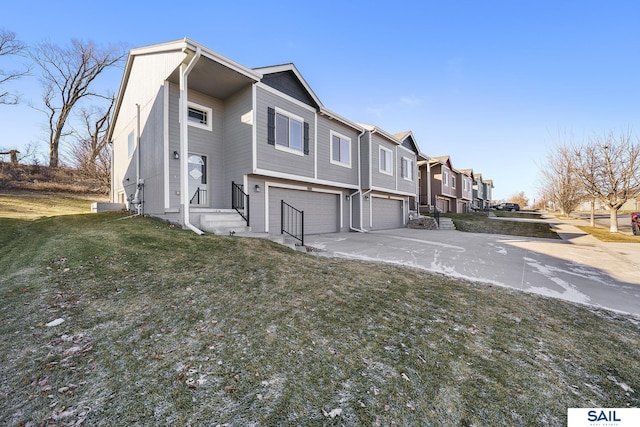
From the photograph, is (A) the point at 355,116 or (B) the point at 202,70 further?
(A) the point at 355,116

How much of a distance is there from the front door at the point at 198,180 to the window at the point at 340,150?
550 cm

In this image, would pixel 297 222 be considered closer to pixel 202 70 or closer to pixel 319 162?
pixel 319 162

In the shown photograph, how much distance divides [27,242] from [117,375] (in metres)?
6.99

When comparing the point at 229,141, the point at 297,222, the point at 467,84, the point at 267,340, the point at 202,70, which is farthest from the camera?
the point at 467,84

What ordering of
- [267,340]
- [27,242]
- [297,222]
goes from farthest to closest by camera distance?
[297,222] < [27,242] < [267,340]

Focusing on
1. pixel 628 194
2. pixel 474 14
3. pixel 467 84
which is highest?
pixel 474 14

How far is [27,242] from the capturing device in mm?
6418

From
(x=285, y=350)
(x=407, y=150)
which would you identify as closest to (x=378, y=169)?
(x=407, y=150)

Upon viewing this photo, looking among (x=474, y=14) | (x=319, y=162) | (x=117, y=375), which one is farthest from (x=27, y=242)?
(x=474, y=14)

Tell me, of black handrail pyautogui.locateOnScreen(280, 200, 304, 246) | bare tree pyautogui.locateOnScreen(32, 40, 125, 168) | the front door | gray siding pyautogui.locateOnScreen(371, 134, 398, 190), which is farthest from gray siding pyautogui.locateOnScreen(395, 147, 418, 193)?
bare tree pyautogui.locateOnScreen(32, 40, 125, 168)

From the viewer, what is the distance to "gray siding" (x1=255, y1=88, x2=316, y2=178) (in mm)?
8883

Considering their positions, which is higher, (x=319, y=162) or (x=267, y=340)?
(x=319, y=162)

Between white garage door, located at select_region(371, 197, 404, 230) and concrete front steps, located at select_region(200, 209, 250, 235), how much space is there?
8.26 m

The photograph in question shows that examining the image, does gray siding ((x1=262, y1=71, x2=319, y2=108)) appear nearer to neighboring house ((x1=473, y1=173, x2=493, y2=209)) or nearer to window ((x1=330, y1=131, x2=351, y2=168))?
window ((x1=330, y1=131, x2=351, y2=168))
